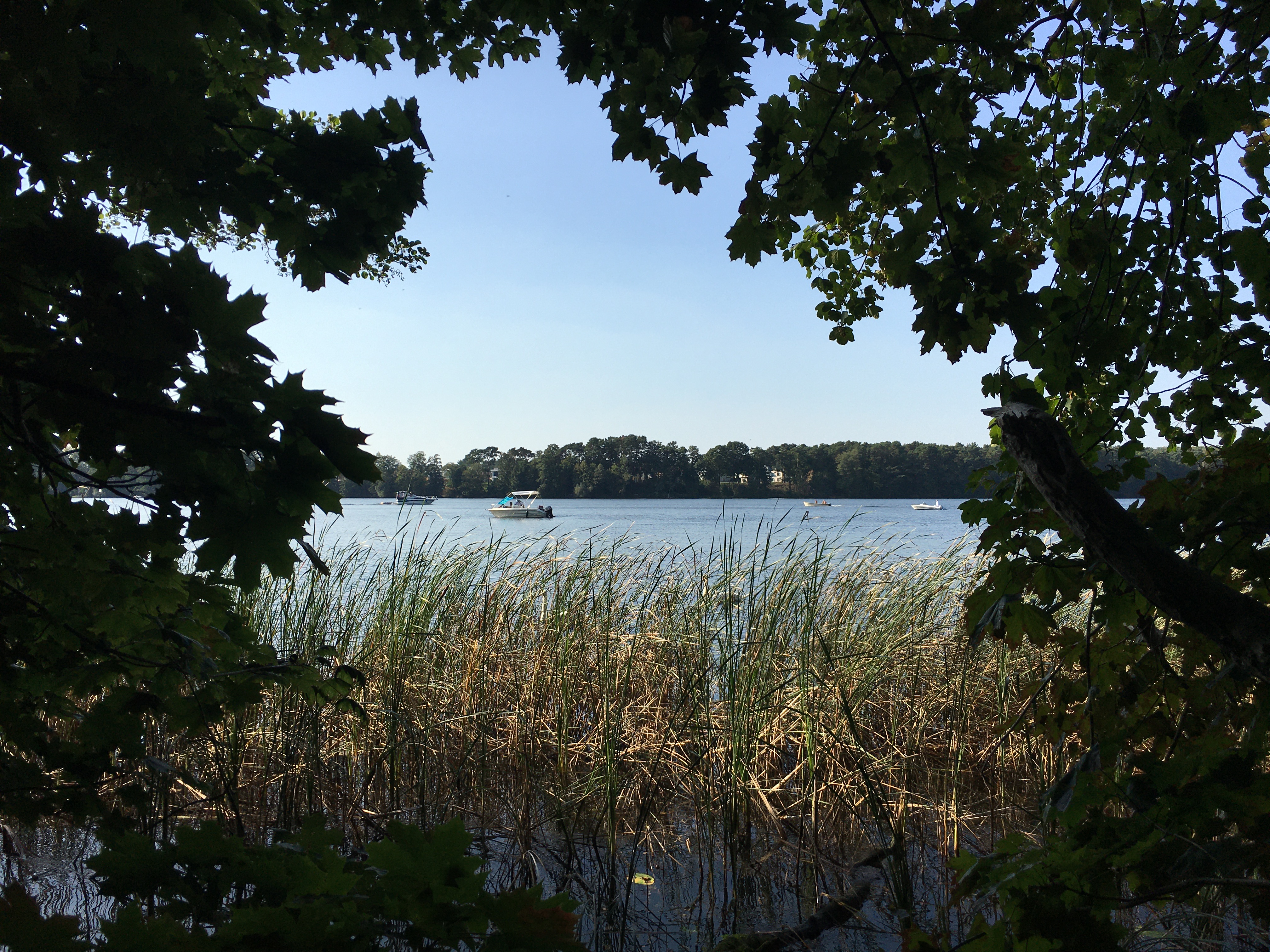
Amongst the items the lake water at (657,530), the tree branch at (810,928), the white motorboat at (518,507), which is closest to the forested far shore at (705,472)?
the white motorboat at (518,507)

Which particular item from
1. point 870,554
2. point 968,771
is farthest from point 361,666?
point 870,554

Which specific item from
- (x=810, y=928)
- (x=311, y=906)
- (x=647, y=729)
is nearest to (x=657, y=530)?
(x=647, y=729)

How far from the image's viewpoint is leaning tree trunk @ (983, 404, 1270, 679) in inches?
50.9

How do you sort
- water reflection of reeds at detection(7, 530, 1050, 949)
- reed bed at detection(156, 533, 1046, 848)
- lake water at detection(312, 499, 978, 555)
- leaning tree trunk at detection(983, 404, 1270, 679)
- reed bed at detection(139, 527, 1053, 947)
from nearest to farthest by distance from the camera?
leaning tree trunk at detection(983, 404, 1270, 679) < water reflection of reeds at detection(7, 530, 1050, 949) < reed bed at detection(139, 527, 1053, 947) < reed bed at detection(156, 533, 1046, 848) < lake water at detection(312, 499, 978, 555)

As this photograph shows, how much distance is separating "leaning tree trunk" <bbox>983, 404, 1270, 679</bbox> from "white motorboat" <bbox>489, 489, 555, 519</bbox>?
35156mm

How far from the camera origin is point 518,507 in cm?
4391

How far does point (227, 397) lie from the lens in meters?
0.84

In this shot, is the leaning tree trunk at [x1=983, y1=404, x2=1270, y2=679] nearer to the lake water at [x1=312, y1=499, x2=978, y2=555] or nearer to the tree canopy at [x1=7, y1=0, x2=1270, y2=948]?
the tree canopy at [x1=7, y1=0, x2=1270, y2=948]

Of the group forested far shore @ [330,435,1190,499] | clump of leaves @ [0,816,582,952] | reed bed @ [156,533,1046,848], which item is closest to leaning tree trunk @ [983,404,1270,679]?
clump of leaves @ [0,816,582,952]

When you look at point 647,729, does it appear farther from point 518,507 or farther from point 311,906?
point 518,507

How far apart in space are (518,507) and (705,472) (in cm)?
1177

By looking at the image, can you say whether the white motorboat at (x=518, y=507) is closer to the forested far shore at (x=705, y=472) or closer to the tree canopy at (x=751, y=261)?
the forested far shore at (x=705, y=472)

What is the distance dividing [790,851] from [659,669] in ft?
4.61

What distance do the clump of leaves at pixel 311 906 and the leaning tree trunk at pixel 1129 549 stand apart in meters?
1.09
